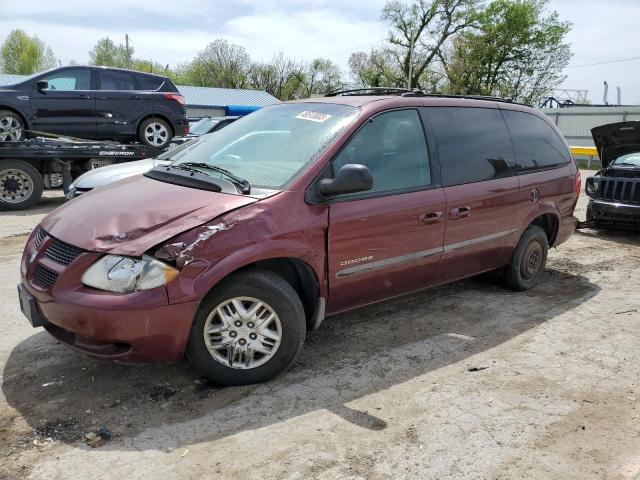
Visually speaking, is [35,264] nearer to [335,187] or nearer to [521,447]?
[335,187]

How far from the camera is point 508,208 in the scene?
4.92 metres

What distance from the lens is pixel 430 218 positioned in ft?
13.8

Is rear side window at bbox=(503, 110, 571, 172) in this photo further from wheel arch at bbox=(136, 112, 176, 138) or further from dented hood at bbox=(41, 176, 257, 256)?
wheel arch at bbox=(136, 112, 176, 138)

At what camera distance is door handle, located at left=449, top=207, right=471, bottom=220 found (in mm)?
4375

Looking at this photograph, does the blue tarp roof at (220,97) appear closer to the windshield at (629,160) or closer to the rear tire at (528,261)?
the windshield at (629,160)

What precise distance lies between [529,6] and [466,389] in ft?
135

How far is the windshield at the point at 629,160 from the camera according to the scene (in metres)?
8.37

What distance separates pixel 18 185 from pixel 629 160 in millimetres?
10235

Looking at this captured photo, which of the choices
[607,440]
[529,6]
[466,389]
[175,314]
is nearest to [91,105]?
[175,314]

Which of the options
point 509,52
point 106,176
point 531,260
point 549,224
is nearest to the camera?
point 531,260

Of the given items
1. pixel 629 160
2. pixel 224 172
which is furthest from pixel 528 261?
pixel 629 160

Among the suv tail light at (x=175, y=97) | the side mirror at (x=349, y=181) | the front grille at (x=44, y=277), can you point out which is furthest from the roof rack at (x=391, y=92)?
the suv tail light at (x=175, y=97)

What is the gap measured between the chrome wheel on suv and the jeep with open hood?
654 cm

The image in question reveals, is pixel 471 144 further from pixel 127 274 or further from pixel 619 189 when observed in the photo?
pixel 619 189
